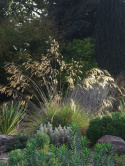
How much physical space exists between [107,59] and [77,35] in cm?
296

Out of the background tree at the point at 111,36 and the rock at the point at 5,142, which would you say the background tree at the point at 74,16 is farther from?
the rock at the point at 5,142

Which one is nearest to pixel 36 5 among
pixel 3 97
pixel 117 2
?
pixel 117 2

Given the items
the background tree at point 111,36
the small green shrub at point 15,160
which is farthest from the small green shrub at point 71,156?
the background tree at point 111,36

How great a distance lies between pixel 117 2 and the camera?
556 inches

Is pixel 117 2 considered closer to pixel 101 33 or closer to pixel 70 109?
pixel 101 33

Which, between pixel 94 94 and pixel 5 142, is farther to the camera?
pixel 94 94

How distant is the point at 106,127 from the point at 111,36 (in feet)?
32.2

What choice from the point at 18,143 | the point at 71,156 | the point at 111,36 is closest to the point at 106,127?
the point at 18,143

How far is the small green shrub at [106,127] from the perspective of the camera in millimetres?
4918

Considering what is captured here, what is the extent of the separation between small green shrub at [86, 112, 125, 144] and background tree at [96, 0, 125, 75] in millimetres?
8420

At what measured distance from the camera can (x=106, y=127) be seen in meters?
5.00

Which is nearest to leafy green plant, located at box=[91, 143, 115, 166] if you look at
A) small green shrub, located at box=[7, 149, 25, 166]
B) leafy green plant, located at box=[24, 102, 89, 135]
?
small green shrub, located at box=[7, 149, 25, 166]

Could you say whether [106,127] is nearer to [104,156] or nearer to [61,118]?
[61,118]

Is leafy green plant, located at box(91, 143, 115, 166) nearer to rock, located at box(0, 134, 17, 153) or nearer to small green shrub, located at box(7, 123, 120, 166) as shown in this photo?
small green shrub, located at box(7, 123, 120, 166)
